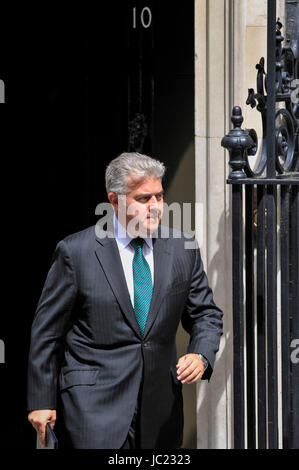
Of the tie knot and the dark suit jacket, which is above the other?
the tie knot

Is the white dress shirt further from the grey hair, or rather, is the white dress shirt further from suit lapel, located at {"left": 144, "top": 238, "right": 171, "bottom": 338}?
the grey hair

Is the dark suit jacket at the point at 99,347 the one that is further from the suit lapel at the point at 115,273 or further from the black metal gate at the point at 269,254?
the black metal gate at the point at 269,254

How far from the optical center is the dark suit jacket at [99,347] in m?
3.67

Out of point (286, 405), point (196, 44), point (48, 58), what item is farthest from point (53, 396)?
point (48, 58)

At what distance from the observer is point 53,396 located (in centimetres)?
371

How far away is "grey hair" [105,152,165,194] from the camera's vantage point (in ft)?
11.8

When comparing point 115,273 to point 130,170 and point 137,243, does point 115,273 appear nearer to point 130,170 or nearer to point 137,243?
point 137,243

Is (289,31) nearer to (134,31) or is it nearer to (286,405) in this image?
(134,31)

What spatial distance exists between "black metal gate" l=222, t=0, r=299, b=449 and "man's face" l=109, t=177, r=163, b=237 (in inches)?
13.8

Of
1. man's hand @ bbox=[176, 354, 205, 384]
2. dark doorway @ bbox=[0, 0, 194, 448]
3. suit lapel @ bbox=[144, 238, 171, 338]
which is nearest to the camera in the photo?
man's hand @ bbox=[176, 354, 205, 384]

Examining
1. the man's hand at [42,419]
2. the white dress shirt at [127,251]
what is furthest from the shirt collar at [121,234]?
the man's hand at [42,419]

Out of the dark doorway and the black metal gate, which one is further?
the dark doorway

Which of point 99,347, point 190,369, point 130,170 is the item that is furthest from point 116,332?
point 130,170

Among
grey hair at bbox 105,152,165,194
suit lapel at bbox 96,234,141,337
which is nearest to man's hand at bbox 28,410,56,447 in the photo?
suit lapel at bbox 96,234,141,337
